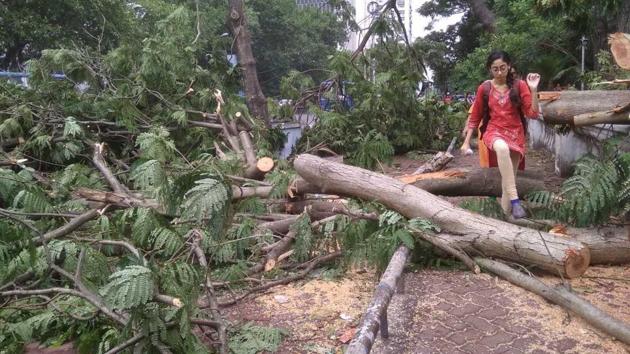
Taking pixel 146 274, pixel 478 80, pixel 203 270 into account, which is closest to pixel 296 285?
pixel 203 270

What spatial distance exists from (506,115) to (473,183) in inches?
26.2

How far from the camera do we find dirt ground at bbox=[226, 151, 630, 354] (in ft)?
8.37

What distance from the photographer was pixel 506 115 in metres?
3.77

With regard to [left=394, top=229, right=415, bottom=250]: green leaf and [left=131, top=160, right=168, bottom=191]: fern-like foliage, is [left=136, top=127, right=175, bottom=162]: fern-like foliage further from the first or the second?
[left=394, top=229, right=415, bottom=250]: green leaf

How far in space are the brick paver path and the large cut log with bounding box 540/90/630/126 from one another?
171 cm

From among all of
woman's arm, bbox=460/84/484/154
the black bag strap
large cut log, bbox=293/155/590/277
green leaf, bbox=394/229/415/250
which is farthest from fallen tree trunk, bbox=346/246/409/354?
the black bag strap

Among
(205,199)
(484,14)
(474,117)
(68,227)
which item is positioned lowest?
(68,227)

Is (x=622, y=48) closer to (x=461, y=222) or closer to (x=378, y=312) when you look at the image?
(x=461, y=222)

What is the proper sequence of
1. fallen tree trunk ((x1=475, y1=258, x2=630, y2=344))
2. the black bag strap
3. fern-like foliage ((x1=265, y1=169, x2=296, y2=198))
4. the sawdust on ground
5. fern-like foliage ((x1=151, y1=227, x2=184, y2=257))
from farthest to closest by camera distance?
fern-like foliage ((x1=265, y1=169, x2=296, y2=198))
the black bag strap
fern-like foliage ((x1=151, y1=227, x2=184, y2=257))
the sawdust on ground
fallen tree trunk ((x1=475, y1=258, x2=630, y2=344))

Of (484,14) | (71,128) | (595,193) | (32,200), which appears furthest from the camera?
(484,14)

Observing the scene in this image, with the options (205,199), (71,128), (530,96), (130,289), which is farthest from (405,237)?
(71,128)

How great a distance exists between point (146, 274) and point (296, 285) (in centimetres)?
150

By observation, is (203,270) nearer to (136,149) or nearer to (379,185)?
(379,185)

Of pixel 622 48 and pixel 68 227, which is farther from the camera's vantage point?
pixel 622 48
